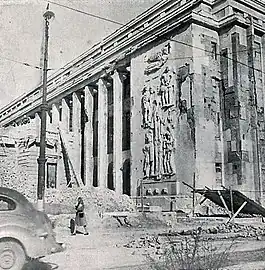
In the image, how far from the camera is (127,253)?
4043 millimetres

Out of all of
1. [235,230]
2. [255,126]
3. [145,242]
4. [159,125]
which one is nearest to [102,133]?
[159,125]

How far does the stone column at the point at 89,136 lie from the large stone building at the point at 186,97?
0.12 ft

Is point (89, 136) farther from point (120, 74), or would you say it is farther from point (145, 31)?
point (145, 31)

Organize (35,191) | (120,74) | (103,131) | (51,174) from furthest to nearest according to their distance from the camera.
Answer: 1. (103,131)
2. (120,74)
3. (51,174)
4. (35,191)

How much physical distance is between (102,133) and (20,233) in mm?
9012

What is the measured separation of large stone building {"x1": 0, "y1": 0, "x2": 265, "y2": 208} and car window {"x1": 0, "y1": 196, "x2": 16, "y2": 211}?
4991mm

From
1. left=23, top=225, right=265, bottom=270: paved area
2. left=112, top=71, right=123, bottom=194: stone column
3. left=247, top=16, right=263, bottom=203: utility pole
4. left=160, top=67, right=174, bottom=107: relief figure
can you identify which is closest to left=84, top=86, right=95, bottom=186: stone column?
left=112, top=71, right=123, bottom=194: stone column

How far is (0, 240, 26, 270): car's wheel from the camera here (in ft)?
11.2

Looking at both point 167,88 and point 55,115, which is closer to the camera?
point 55,115

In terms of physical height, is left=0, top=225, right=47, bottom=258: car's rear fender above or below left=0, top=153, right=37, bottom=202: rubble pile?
below

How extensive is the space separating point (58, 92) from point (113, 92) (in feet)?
14.3

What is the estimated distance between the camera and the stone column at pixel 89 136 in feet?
35.6

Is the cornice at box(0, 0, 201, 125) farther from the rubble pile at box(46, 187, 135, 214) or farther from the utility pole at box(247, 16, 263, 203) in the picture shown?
the rubble pile at box(46, 187, 135, 214)

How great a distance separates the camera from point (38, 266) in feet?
12.1
